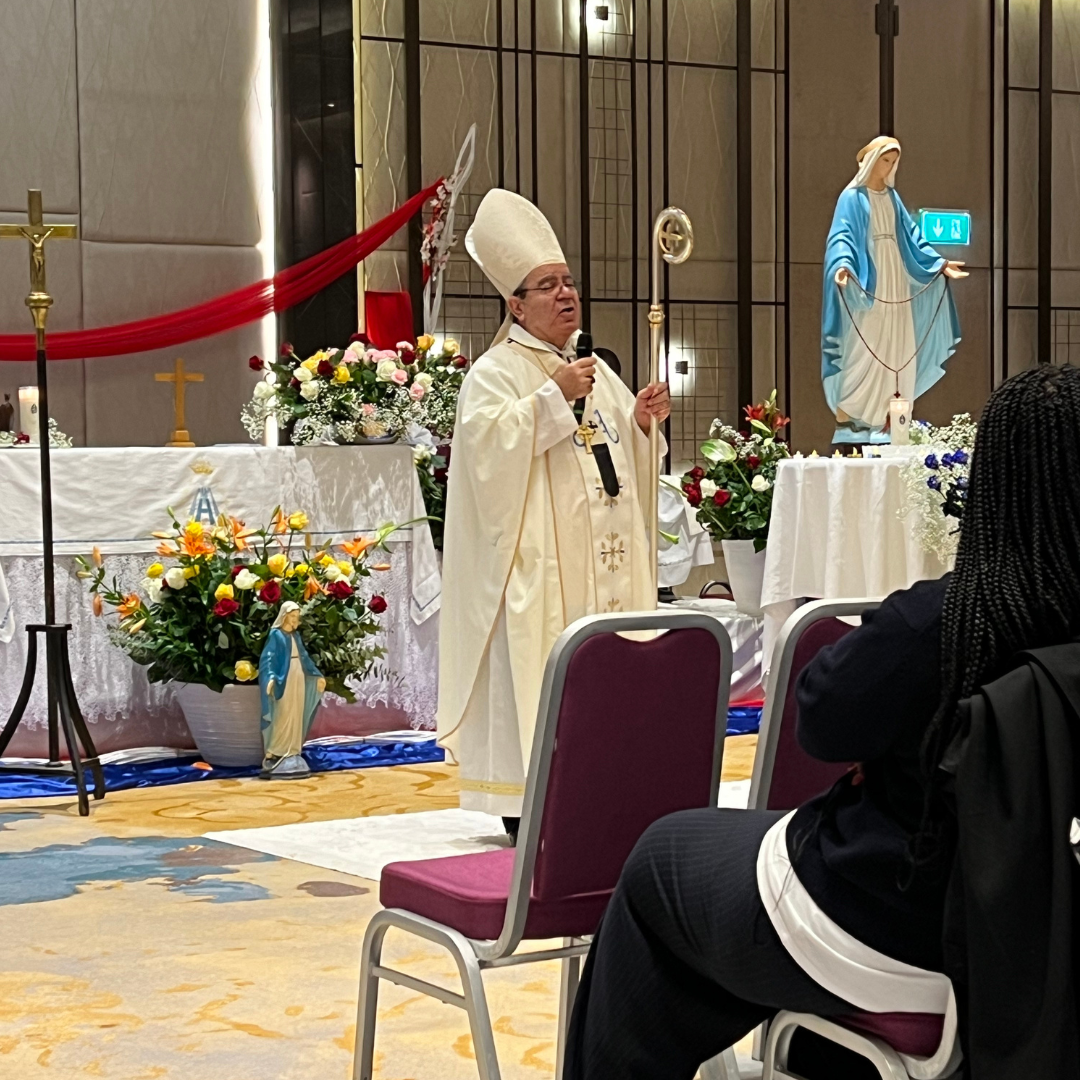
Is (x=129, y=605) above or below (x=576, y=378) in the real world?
below

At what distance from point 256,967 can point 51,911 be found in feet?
2.75

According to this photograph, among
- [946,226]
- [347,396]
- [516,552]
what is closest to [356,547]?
[347,396]

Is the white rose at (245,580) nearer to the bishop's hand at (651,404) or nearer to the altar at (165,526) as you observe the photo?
the altar at (165,526)

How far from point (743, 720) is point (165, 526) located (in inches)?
98.4

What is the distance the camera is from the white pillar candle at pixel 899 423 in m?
7.73

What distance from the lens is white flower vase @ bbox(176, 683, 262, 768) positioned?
22.2 feet

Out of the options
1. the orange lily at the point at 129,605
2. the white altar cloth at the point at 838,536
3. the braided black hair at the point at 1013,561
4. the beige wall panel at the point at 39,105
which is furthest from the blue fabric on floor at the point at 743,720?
the braided black hair at the point at 1013,561

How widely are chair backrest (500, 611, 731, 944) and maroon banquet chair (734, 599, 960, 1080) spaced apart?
0.09 m

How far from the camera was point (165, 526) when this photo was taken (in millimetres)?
7039

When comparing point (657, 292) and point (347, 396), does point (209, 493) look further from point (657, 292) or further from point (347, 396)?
point (657, 292)

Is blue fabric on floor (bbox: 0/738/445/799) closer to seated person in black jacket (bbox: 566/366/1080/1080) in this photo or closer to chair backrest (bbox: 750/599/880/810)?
chair backrest (bbox: 750/599/880/810)

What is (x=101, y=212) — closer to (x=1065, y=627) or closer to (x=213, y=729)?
(x=213, y=729)

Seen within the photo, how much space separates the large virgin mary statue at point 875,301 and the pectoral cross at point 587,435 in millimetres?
3117

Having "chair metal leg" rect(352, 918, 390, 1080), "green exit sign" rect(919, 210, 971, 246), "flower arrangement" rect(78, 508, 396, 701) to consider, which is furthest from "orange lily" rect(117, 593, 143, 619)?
"green exit sign" rect(919, 210, 971, 246)
